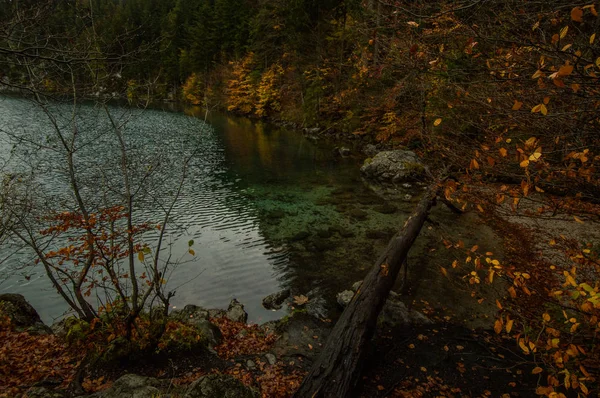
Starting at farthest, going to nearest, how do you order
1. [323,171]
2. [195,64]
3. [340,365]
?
[195,64], [323,171], [340,365]

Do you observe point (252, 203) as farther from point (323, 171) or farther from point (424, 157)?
point (424, 157)

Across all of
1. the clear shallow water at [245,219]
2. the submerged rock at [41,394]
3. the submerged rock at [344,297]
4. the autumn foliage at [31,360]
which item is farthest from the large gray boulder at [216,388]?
the submerged rock at [344,297]

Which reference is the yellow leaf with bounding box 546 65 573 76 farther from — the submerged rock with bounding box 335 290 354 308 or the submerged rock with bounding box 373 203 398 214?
the submerged rock with bounding box 373 203 398 214

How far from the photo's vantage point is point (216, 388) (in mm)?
3621

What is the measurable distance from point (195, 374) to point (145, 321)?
4.37 feet

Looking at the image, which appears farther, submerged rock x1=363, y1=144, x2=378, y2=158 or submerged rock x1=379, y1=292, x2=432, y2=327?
submerged rock x1=363, y1=144, x2=378, y2=158

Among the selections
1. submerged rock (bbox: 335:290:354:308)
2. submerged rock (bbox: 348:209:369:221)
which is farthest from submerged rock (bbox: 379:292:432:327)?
submerged rock (bbox: 348:209:369:221)

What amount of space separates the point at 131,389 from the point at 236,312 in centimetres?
387

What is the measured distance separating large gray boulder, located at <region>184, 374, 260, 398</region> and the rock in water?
3829 mm

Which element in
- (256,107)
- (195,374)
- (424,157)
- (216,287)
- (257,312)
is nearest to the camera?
(195,374)

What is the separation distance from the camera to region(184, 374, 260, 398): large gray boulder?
11.6 ft

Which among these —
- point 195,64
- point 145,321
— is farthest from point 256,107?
point 145,321

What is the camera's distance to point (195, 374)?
17.3ft

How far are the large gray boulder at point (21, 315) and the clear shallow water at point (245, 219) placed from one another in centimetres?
47
